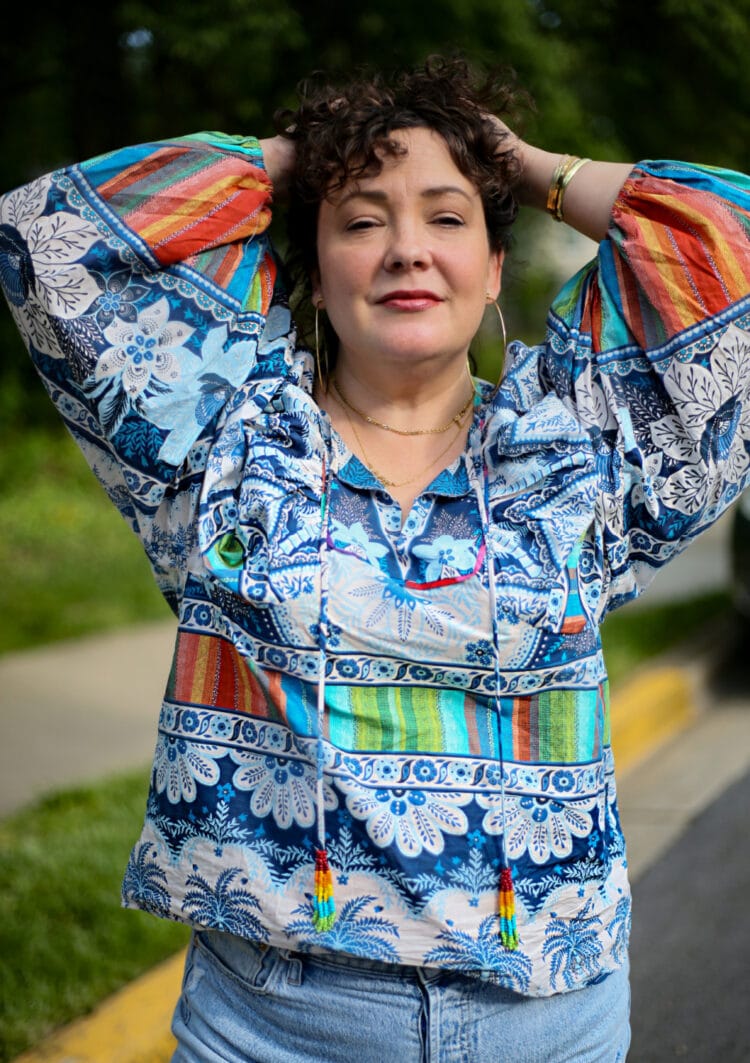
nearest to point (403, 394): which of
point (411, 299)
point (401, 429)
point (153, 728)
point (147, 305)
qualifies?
point (401, 429)

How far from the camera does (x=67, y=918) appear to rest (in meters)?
3.54

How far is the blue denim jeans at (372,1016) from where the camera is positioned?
166 centimetres

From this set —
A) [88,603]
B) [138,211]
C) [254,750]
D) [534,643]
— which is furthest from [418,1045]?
[88,603]

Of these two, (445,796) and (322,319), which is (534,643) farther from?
(322,319)

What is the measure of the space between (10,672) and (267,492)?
4617 millimetres

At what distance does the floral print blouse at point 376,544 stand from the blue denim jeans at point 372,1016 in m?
0.05

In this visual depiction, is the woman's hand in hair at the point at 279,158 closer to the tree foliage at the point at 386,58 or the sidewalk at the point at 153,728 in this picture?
the tree foliage at the point at 386,58

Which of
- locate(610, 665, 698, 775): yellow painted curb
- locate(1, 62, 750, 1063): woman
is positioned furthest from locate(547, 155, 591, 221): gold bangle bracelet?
locate(610, 665, 698, 775): yellow painted curb

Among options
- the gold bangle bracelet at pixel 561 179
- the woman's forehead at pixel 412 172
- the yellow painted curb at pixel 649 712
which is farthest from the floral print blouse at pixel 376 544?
the yellow painted curb at pixel 649 712

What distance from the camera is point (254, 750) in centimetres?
170

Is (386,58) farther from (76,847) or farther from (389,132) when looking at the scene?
(76,847)

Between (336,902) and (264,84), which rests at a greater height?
(264,84)

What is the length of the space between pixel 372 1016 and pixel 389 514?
2.24 feet

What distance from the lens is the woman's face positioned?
185cm
